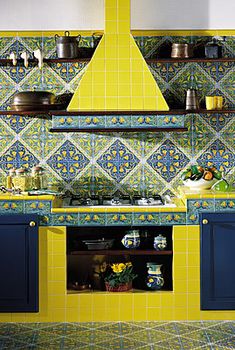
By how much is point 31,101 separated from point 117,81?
2.25 ft

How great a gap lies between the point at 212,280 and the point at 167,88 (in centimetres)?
160

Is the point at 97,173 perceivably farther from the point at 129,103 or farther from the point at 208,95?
the point at 208,95

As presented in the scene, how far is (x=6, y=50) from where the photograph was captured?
5848 mm

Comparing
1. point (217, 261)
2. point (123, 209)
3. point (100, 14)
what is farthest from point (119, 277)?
point (100, 14)

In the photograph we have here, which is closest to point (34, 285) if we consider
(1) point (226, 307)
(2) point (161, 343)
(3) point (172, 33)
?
(2) point (161, 343)

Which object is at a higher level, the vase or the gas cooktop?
the gas cooktop

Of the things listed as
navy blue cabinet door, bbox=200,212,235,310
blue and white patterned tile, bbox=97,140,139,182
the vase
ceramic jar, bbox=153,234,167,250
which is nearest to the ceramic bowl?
navy blue cabinet door, bbox=200,212,235,310

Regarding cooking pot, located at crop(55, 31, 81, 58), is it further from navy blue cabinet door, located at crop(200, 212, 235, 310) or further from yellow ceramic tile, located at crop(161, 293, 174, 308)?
yellow ceramic tile, located at crop(161, 293, 174, 308)

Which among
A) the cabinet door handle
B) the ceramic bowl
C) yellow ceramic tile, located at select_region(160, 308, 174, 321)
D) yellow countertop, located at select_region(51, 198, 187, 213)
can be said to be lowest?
yellow ceramic tile, located at select_region(160, 308, 174, 321)

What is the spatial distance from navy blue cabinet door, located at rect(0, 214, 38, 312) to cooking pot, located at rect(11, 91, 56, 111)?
2.97 ft

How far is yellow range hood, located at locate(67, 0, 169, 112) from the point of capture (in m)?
5.50

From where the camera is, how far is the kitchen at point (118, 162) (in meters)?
5.25

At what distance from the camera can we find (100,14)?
581 centimetres

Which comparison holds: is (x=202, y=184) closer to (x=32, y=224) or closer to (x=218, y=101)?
(x=218, y=101)
